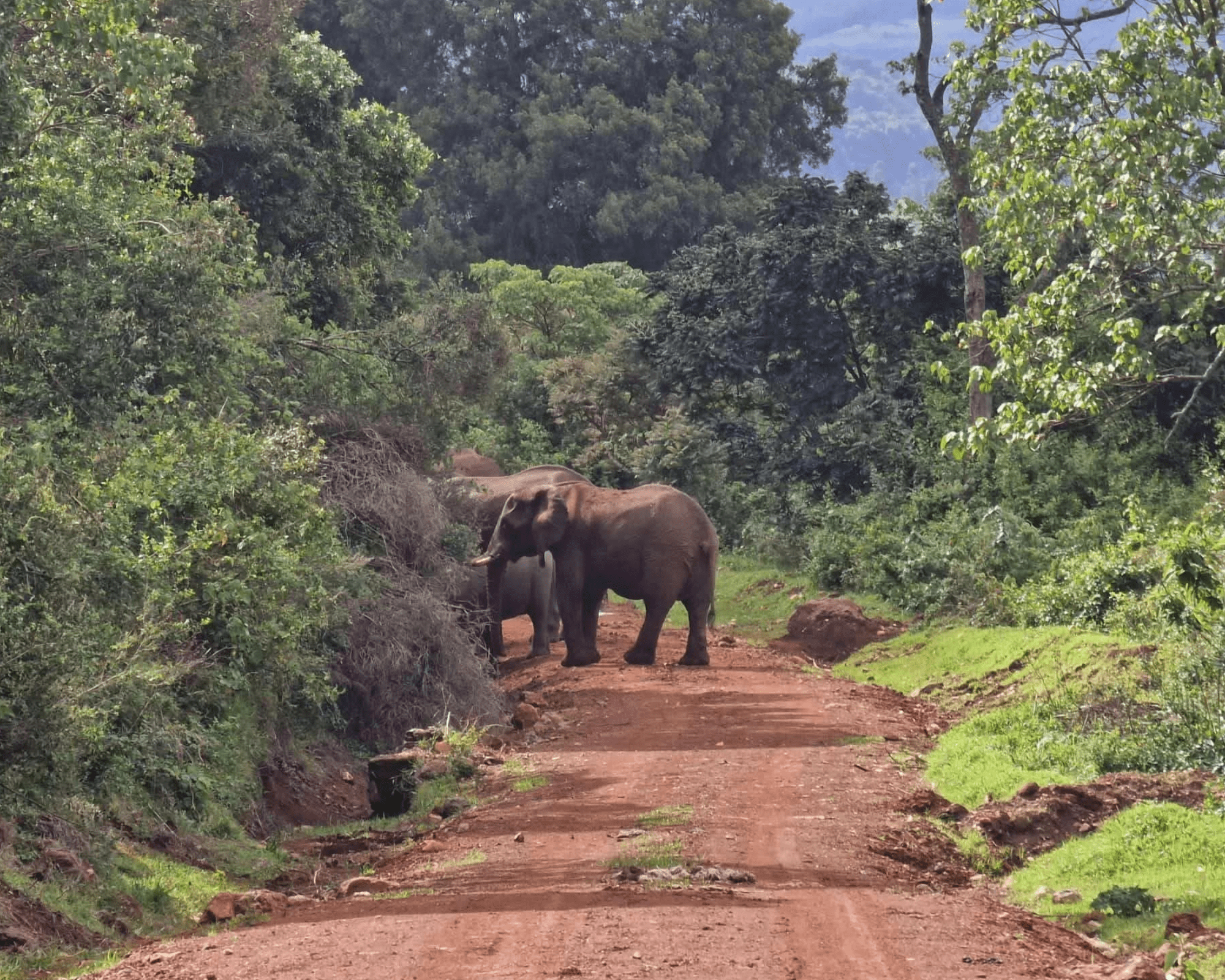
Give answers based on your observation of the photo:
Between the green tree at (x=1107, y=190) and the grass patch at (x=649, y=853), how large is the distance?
5408 millimetres

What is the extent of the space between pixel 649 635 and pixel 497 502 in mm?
4155

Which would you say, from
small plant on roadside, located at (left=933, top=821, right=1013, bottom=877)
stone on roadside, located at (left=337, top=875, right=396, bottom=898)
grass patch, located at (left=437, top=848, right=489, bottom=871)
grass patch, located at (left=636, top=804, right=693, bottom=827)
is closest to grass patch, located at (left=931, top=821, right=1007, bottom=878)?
small plant on roadside, located at (left=933, top=821, right=1013, bottom=877)

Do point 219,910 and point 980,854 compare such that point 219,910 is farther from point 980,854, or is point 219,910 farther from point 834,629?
point 834,629

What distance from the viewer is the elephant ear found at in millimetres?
22672

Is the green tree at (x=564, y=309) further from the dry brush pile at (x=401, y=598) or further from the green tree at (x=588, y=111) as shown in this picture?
the dry brush pile at (x=401, y=598)

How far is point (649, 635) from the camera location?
72.9 feet

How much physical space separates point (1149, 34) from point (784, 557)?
54.3ft

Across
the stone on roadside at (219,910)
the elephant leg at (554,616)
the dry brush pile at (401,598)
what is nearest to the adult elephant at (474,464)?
the elephant leg at (554,616)

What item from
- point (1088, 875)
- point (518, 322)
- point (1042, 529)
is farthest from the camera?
point (518, 322)

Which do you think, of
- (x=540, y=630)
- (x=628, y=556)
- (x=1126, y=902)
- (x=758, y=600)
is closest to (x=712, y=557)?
(x=628, y=556)

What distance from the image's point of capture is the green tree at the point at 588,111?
62375 mm

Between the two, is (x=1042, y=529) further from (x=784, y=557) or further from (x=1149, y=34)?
(x=1149, y=34)

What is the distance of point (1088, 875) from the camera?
10.5 m

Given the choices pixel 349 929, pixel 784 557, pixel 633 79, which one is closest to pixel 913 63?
pixel 784 557
